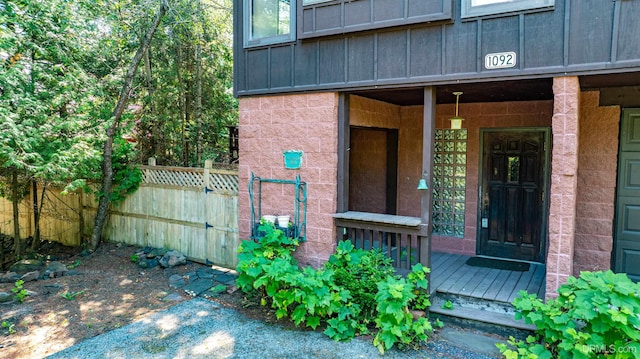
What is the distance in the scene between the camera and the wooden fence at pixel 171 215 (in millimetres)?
6402

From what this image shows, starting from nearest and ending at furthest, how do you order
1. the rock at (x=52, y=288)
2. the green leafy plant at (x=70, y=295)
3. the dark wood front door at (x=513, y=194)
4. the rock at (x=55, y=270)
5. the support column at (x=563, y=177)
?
the support column at (x=563, y=177) → the green leafy plant at (x=70, y=295) → the rock at (x=52, y=288) → the dark wood front door at (x=513, y=194) → the rock at (x=55, y=270)

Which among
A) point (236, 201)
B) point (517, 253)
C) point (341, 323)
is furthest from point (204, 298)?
point (517, 253)

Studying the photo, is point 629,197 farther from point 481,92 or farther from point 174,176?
point 174,176

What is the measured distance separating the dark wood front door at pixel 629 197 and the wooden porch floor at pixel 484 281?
0.93m

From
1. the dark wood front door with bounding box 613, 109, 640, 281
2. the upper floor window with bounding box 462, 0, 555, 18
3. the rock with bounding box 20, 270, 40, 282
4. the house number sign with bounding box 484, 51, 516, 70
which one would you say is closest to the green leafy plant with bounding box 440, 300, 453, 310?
the dark wood front door with bounding box 613, 109, 640, 281

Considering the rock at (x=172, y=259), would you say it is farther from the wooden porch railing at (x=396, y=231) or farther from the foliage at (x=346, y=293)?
the wooden porch railing at (x=396, y=231)

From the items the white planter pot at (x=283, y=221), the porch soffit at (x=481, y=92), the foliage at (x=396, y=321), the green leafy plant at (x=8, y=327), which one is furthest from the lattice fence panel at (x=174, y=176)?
the foliage at (x=396, y=321)

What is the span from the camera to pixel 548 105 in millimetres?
5539

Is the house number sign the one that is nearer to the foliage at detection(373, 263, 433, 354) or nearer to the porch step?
the foliage at detection(373, 263, 433, 354)

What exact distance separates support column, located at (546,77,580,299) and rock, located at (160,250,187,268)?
5.15 metres

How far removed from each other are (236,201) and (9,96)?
10.2 ft

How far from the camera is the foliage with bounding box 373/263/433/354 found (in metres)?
3.73

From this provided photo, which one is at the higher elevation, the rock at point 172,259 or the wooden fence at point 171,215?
the wooden fence at point 171,215

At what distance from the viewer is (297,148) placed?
16.7 feet
